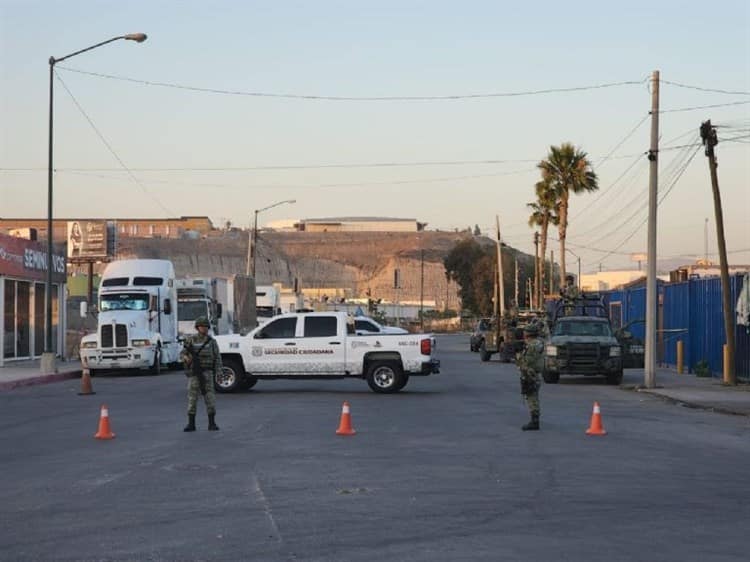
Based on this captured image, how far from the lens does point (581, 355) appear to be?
117ft

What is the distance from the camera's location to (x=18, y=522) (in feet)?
36.7

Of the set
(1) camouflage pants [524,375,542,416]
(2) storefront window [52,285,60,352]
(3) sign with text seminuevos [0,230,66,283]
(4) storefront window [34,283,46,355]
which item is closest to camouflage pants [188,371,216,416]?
(1) camouflage pants [524,375,542,416]

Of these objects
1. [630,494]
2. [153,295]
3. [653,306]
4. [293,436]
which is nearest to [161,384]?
[153,295]

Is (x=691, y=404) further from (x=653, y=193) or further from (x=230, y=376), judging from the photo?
(x=230, y=376)

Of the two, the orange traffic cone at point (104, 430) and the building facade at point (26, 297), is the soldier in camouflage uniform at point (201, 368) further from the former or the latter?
the building facade at point (26, 297)

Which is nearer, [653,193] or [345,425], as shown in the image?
[345,425]

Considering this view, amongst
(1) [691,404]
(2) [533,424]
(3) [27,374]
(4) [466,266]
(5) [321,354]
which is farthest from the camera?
(4) [466,266]

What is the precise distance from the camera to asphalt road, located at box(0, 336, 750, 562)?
9.95 m

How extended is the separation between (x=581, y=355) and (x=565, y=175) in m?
33.9

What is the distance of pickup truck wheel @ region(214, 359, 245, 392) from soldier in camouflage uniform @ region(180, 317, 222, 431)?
10110 mm

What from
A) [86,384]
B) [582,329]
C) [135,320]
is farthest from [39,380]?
[582,329]

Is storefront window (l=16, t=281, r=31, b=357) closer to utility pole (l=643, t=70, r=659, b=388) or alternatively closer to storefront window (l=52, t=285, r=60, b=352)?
storefront window (l=52, t=285, r=60, b=352)

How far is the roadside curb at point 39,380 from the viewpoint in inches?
1355

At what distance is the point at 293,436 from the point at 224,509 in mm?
7380
